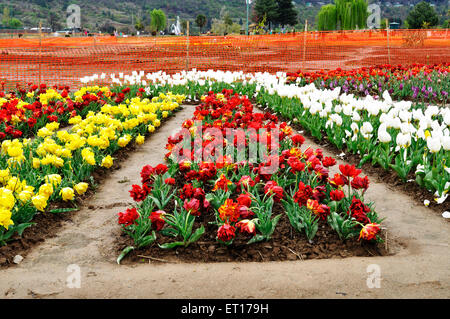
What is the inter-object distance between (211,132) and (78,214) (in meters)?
1.75

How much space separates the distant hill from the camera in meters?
121

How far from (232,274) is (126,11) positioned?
526 ft

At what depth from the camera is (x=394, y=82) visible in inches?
437

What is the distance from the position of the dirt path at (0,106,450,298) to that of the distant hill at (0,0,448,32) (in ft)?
354

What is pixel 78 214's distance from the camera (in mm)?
4121

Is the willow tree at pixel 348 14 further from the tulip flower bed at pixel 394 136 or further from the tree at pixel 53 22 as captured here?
the tree at pixel 53 22

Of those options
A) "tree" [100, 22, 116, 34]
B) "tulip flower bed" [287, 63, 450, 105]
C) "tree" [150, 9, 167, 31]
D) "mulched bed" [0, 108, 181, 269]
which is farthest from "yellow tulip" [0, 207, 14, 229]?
"tree" [100, 22, 116, 34]

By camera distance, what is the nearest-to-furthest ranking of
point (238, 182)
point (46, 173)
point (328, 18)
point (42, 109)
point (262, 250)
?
point (262, 250) < point (238, 182) < point (46, 173) < point (42, 109) < point (328, 18)

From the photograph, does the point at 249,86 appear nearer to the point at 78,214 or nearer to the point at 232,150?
the point at 232,150

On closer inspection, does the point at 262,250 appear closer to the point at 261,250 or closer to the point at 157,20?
the point at 261,250

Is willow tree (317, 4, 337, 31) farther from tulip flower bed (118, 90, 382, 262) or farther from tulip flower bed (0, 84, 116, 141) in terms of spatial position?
tulip flower bed (118, 90, 382, 262)
